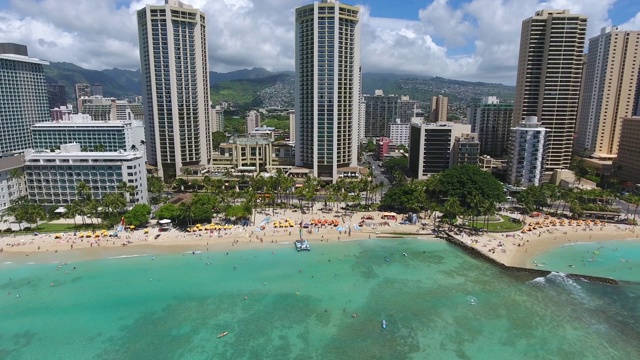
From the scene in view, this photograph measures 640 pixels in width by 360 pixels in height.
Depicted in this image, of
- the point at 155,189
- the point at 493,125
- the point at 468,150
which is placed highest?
the point at 493,125

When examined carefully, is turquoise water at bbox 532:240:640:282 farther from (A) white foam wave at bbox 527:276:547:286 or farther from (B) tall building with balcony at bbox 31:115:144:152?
(B) tall building with balcony at bbox 31:115:144:152

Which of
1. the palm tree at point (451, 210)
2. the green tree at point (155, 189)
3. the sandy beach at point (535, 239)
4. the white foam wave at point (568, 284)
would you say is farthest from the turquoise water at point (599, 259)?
the green tree at point (155, 189)

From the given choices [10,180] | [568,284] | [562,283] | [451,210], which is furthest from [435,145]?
[10,180]

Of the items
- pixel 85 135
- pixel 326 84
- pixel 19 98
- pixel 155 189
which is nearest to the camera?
pixel 155 189

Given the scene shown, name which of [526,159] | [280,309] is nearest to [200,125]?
[280,309]

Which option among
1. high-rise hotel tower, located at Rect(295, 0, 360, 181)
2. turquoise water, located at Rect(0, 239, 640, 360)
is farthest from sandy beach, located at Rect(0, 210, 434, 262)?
high-rise hotel tower, located at Rect(295, 0, 360, 181)

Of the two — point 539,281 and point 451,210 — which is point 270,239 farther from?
point 539,281
